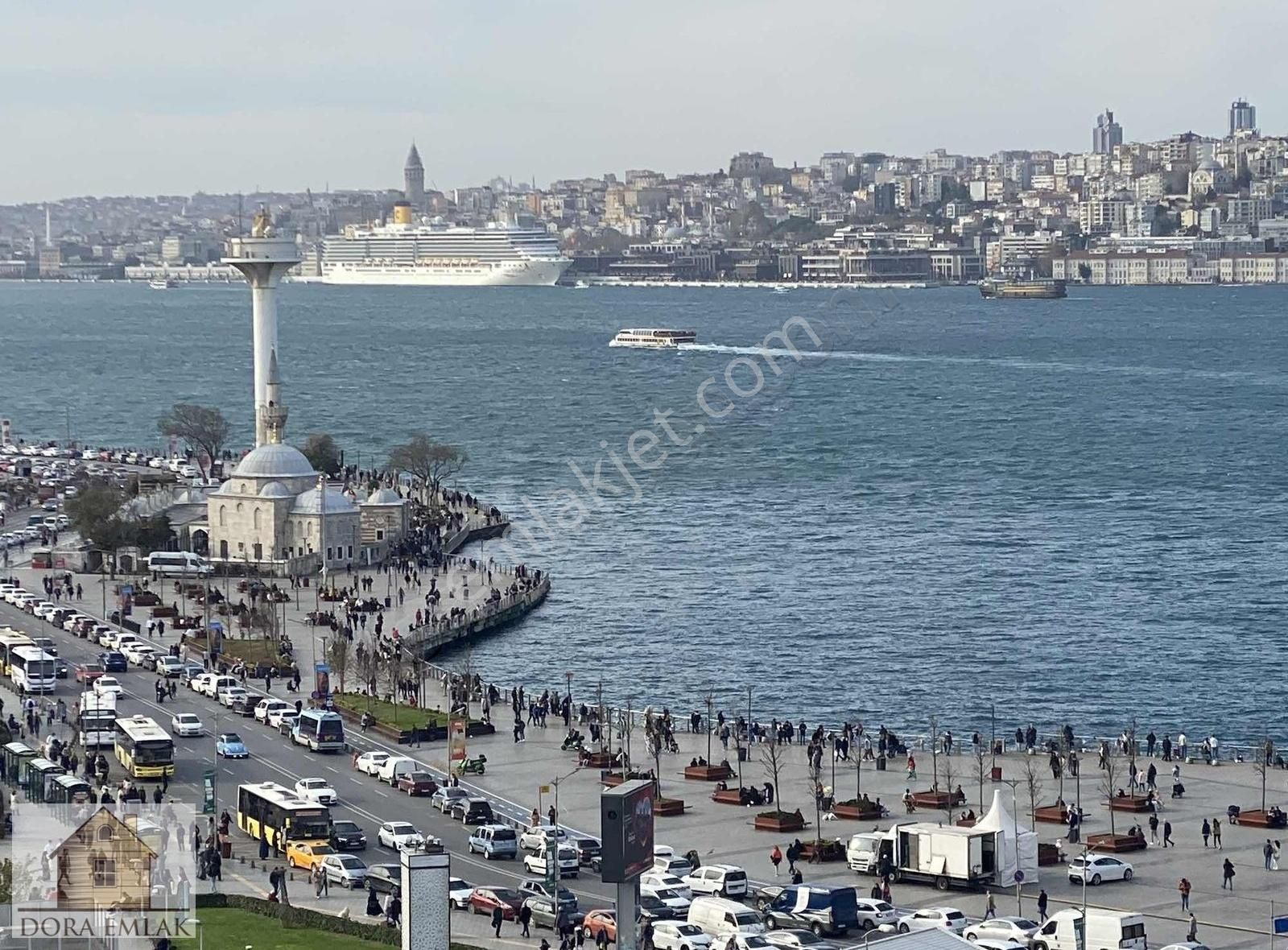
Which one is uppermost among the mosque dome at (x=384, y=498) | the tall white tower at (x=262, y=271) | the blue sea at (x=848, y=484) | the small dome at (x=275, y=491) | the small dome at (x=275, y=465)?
the tall white tower at (x=262, y=271)

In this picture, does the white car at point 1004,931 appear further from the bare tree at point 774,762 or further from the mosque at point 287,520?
the mosque at point 287,520

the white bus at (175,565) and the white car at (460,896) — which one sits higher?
the white bus at (175,565)

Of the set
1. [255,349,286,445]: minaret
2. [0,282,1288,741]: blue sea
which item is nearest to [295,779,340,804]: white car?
[0,282,1288,741]: blue sea

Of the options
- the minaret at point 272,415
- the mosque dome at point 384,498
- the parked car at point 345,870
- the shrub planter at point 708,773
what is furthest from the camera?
the minaret at point 272,415

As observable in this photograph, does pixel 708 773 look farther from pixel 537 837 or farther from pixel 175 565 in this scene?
pixel 175 565

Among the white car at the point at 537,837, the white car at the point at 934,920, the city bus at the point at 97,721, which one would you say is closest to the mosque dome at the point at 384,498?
the city bus at the point at 97,721

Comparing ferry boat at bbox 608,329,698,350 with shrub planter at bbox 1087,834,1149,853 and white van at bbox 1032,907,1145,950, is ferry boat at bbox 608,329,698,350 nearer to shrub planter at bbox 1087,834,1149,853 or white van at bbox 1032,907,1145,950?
shrub planter at bbox 1087,834,1149,853

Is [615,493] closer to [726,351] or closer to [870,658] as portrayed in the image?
[870,658]
